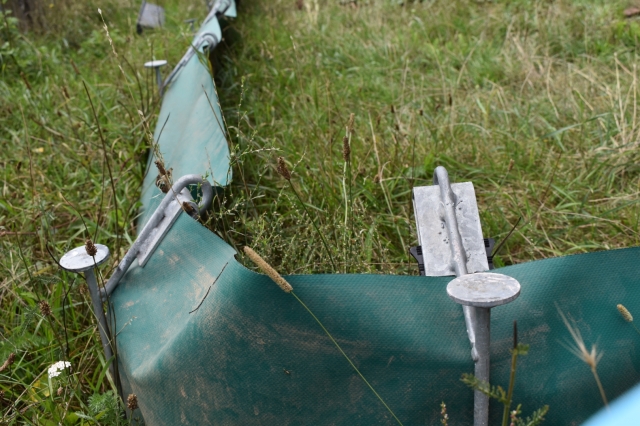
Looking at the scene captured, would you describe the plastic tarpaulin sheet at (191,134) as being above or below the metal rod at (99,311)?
above

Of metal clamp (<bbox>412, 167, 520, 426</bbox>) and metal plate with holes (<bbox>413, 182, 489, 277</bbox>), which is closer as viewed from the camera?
metal clamp (<bbox>412, 167, 520, 426</bbox>)

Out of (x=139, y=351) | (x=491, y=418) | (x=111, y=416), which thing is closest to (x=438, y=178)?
(x=491, y=418)

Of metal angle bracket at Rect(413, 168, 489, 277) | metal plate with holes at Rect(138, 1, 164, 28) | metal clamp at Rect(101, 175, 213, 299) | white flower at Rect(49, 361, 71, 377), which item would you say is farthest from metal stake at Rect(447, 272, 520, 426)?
metal plate with holes at Rect(138, 1, 164, 28)

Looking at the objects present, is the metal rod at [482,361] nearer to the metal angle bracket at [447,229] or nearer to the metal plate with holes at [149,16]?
the metal angle bracket at [447,229]

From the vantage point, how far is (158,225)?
1695 millimetres

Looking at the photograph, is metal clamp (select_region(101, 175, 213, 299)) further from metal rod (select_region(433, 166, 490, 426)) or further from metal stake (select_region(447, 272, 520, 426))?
metal stake (select_region(447, 272, 520, 426))

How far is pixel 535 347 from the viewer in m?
1.25

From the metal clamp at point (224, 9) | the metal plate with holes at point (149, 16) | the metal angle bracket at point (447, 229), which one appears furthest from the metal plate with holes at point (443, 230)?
the metal plate with holes at point (149, 16)

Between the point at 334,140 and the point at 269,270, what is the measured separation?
1.61 meters

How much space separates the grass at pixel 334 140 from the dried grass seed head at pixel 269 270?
677 mm

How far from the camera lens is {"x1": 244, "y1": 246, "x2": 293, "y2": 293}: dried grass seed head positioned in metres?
1.11

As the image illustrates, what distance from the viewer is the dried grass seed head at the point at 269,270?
111 cm

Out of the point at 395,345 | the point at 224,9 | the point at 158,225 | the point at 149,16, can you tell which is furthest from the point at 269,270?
Answer: the point at 149,16

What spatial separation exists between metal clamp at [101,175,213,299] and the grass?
173mm
